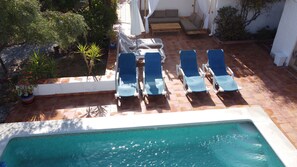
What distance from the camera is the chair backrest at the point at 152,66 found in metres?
10.3

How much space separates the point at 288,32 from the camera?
37.5ft

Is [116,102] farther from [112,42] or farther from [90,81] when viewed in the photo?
[112,42]

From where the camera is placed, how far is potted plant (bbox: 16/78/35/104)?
905 centimetres

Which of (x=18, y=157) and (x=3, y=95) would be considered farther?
(x=3, y=95)

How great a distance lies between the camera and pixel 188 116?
342 inches

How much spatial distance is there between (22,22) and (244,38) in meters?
10.7

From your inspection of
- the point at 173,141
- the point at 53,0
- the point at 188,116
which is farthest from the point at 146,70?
the point at 53,0

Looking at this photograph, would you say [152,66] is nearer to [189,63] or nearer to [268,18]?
[189,63]

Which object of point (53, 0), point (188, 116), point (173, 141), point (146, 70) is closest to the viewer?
point (173, 141)

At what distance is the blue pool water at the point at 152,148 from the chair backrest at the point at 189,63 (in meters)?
2.69

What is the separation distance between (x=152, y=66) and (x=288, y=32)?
6.09 meters

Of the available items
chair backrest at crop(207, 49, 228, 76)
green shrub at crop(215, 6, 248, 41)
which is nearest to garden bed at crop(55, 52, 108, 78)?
chair backrest at crop(207, 49, 228, 76)

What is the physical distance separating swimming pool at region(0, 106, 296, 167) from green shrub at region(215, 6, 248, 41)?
240 inches

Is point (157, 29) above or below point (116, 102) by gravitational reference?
above
